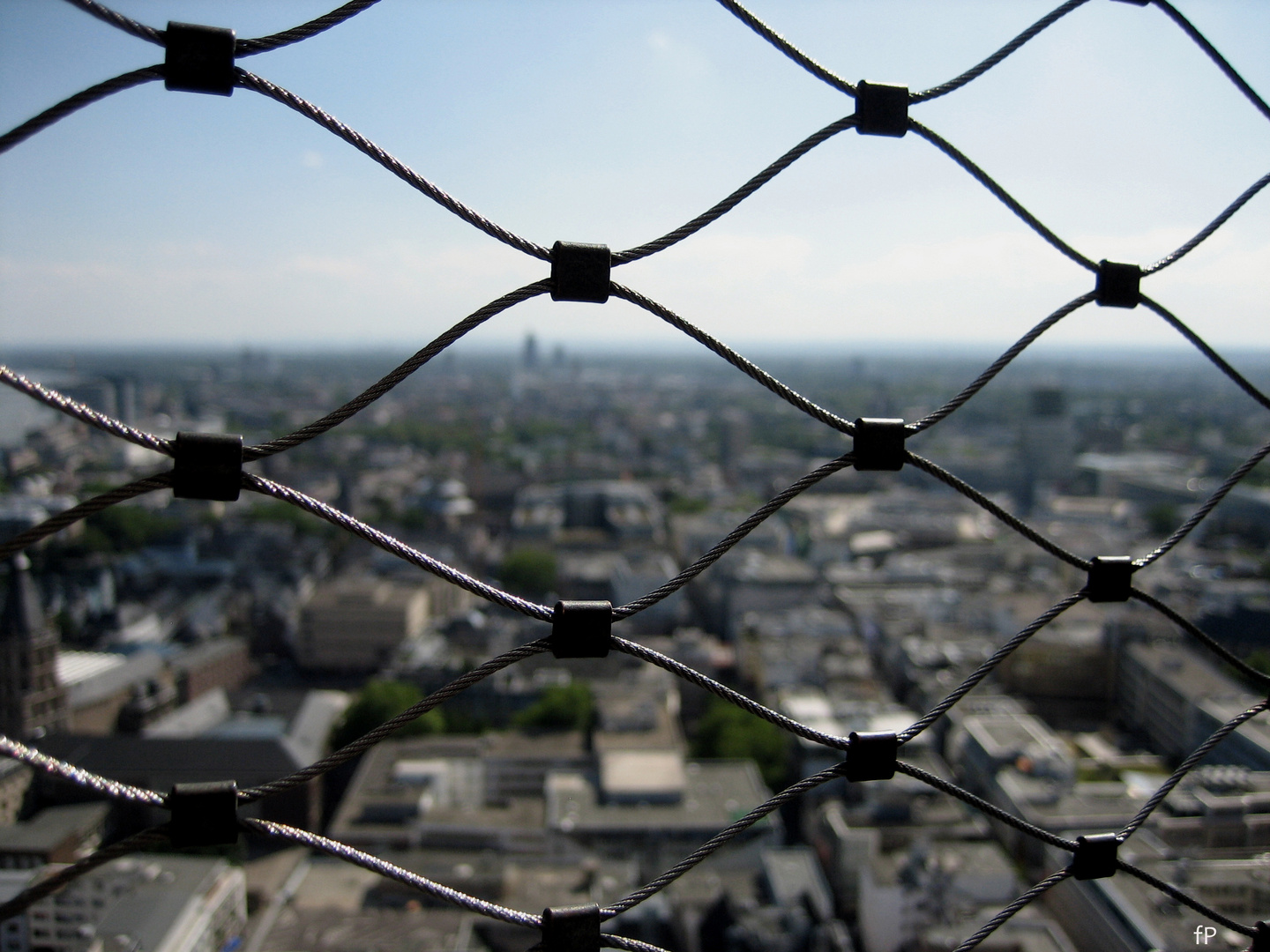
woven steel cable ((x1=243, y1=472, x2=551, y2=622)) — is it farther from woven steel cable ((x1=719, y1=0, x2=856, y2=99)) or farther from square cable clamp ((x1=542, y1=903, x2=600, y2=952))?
woven steel cable ((x1=719, y1=0, x2=856, y2=99))

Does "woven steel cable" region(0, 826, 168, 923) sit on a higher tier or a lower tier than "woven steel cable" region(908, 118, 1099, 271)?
lower

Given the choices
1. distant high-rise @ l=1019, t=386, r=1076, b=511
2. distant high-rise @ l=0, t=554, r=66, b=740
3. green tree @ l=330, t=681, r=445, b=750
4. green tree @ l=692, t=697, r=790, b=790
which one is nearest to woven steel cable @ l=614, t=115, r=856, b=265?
green tree @ l=692, t=697, r=790, b=790

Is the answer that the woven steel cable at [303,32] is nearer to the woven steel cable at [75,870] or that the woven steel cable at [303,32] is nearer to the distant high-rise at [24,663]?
the woven steel cable at [75,870]

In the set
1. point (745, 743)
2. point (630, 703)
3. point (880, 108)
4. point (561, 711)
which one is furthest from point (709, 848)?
point (561, 711)

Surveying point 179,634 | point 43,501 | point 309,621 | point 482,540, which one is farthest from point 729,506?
point 43,501

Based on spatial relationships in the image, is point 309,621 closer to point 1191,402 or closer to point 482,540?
point 482,540

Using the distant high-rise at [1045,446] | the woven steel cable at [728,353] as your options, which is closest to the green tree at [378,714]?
the woven steel cable at [728,353]
